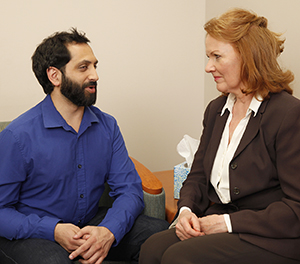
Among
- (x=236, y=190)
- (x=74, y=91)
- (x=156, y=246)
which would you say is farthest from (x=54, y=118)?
(x=236, y=190)

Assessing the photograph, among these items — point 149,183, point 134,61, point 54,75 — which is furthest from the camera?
point 134,61

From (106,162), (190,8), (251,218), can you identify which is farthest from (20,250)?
(190,8)

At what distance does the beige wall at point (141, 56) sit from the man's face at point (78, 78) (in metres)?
0.75

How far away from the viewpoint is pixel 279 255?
1.19 metres

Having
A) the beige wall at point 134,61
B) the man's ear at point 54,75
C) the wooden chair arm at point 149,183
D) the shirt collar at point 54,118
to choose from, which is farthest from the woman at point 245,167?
the beige wall at point 134,61

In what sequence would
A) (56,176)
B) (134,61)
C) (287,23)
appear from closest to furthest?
(56,176) → (287,23) → (134,61)

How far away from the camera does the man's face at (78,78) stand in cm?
159

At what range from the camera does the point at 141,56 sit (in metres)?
2.56

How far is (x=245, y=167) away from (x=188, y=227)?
0.31 m

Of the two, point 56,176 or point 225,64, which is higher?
point 225,64

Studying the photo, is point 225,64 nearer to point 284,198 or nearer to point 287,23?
point 284,198

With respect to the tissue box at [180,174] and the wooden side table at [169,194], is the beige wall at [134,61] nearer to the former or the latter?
the wooden side table at [169,194]

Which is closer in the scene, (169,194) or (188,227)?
(188,227)

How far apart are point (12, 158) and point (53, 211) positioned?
0.30 metres
